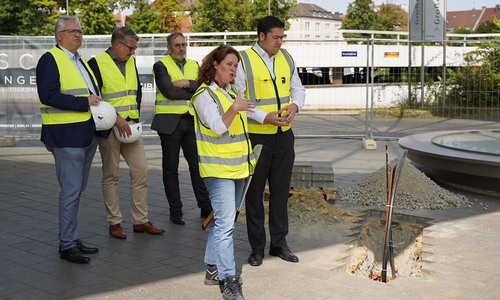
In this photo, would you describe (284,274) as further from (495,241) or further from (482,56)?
(482,56)

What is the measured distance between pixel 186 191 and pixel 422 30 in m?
15.4

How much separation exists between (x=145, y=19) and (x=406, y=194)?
182 ft

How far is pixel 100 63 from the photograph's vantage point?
265 inches

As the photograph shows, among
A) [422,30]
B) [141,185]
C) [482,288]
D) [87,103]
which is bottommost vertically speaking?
[482,288]

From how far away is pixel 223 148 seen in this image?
500 centimetres

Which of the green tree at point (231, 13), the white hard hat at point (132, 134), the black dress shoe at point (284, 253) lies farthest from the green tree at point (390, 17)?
the black dress shoe at point (284, 253)

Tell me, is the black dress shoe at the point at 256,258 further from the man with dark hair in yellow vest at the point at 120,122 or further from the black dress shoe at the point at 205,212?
the black dress shoe at the point at 205,212

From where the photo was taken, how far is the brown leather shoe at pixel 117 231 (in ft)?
22.5

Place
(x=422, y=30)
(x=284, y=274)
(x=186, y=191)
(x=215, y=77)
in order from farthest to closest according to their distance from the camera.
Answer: (x=422, y=30) < (x=186, y=191) < (x=284, y=274) < (x=215, y=77)

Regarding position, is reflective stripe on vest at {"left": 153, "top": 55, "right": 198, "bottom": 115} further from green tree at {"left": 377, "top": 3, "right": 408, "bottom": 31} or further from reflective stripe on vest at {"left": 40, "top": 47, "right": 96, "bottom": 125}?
green tree at {"left": 377, "top": 3, "right": 408, "bottom": 31}

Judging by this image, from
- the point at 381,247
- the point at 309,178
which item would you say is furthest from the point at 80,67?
the point at 381,247

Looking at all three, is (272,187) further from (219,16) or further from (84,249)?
(219,16)

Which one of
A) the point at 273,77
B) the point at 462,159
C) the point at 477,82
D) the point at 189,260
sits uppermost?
the point at 273,77

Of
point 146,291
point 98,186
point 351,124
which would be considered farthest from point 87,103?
point 351,124
